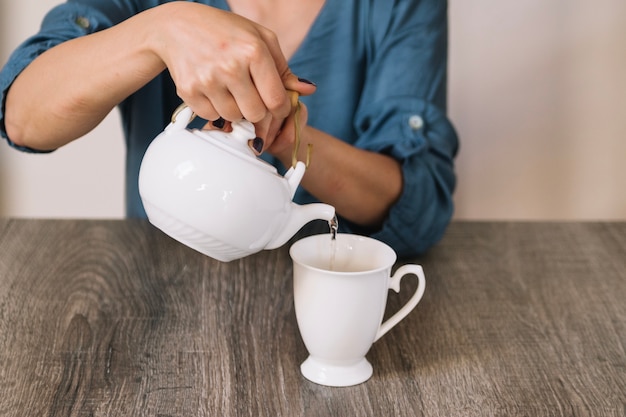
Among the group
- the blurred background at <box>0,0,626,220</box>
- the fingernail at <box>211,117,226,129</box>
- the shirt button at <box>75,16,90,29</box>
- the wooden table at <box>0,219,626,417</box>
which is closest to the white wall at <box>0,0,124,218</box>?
the blurred background at <box>0,0,626,220</box>

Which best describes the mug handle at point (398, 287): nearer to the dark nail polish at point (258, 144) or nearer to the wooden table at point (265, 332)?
the wooden table at point (265, 332)

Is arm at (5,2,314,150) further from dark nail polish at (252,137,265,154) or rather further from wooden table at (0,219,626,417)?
wooden table at (0,219,626,417)

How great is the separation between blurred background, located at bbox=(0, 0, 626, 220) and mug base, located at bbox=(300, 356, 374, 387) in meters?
1.17

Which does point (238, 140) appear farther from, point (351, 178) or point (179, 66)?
point (351, 178)

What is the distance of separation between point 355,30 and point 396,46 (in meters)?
0.10

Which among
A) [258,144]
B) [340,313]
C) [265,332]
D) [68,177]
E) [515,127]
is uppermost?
[258,144]

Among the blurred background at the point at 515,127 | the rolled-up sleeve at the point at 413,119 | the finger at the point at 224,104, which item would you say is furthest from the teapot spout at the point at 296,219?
the blurred background at the point at 515,127

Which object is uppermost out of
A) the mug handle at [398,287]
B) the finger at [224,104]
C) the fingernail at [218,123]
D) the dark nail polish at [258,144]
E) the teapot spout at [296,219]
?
the finger at [224,104]

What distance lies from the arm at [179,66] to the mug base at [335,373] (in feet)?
0.91

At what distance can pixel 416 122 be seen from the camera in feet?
4.19

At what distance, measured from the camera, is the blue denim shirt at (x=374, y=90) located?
123 cm

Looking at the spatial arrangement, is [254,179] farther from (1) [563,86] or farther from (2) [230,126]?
(1) [563,86]

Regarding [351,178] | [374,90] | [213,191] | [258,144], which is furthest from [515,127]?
[213,191]

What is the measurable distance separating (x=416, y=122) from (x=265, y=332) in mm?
480
